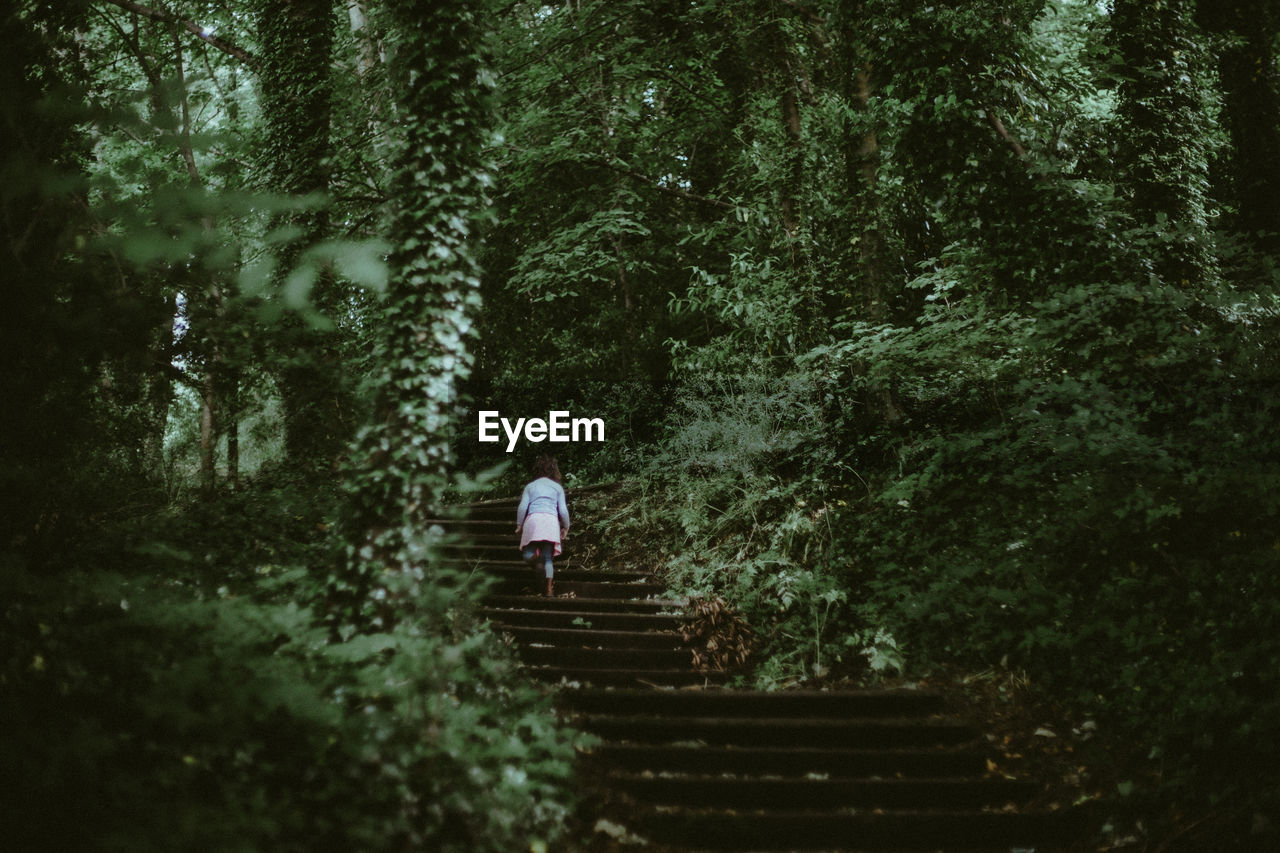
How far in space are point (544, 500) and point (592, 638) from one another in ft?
5.69

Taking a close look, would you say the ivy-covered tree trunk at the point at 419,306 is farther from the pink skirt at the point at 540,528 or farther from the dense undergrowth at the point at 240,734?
the pink skirt at the point at 540,528

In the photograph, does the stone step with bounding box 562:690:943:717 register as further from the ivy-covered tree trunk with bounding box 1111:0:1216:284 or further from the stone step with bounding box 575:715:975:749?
the ivy-covered tree trunk with bounding box 1111:0:1216:284

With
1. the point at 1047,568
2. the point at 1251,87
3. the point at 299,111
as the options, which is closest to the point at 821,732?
the point at 1047,568

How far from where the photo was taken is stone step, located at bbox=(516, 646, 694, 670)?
6.41 metres

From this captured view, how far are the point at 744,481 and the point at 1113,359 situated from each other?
404cm

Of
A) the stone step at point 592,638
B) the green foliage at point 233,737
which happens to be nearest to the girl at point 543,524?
the stone step at point 592,638

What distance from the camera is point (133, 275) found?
5270 millimetres

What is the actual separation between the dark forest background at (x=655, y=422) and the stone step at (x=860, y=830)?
0.45 metres

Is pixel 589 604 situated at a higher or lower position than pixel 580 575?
lower

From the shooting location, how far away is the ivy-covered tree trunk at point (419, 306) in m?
4.43

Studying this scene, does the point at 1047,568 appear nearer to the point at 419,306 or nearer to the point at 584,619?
the point at 584,619

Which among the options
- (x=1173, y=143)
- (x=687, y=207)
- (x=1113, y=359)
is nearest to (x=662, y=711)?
(x=1113, y=359)

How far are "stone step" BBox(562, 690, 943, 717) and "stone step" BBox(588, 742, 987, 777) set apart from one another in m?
0.55

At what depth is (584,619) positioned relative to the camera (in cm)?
734
